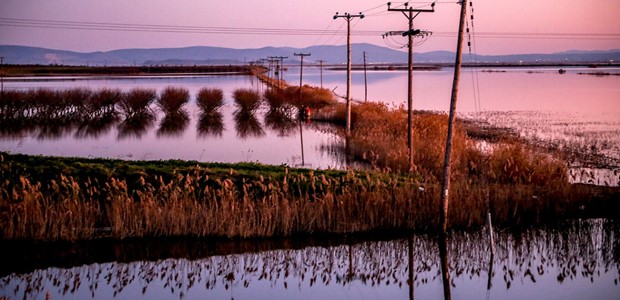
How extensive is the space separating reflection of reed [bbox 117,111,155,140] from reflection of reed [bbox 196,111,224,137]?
3669mm

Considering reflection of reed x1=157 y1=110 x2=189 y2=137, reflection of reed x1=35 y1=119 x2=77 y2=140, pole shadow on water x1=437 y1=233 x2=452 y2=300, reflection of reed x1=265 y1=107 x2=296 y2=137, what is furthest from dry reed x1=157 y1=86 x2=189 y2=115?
pole shadow on water x1=437 y1=233 x2=452 y2=300

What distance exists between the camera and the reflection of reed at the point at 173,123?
1593 inches

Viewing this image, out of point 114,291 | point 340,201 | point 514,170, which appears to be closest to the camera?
point 114,291

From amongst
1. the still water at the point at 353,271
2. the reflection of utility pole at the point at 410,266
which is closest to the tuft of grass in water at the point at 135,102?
the still water at the point at 353,271

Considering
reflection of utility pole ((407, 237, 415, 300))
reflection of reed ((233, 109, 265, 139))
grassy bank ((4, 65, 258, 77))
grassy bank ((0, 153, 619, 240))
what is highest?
grassy bank ((4, 65, 258, 77))

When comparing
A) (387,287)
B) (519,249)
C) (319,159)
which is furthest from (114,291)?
(319,159)

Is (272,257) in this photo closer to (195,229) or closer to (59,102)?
(195,229)

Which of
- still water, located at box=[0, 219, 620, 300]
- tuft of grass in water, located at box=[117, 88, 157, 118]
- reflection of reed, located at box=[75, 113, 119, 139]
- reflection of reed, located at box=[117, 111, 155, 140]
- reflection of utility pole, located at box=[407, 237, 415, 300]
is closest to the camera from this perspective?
still water, located at box=[0, 219, 620, 300]

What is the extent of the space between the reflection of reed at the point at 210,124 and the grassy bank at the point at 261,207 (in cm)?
2191

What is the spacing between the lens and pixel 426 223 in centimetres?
1598

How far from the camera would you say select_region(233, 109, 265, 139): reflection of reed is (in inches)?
1551

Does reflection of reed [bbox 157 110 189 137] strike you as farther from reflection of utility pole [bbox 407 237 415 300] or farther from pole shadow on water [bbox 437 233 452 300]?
pole shadow on water [bbox 437 233 452 300]

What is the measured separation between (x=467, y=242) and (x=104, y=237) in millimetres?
8846

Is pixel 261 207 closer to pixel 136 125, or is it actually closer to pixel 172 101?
pixel 136 125
